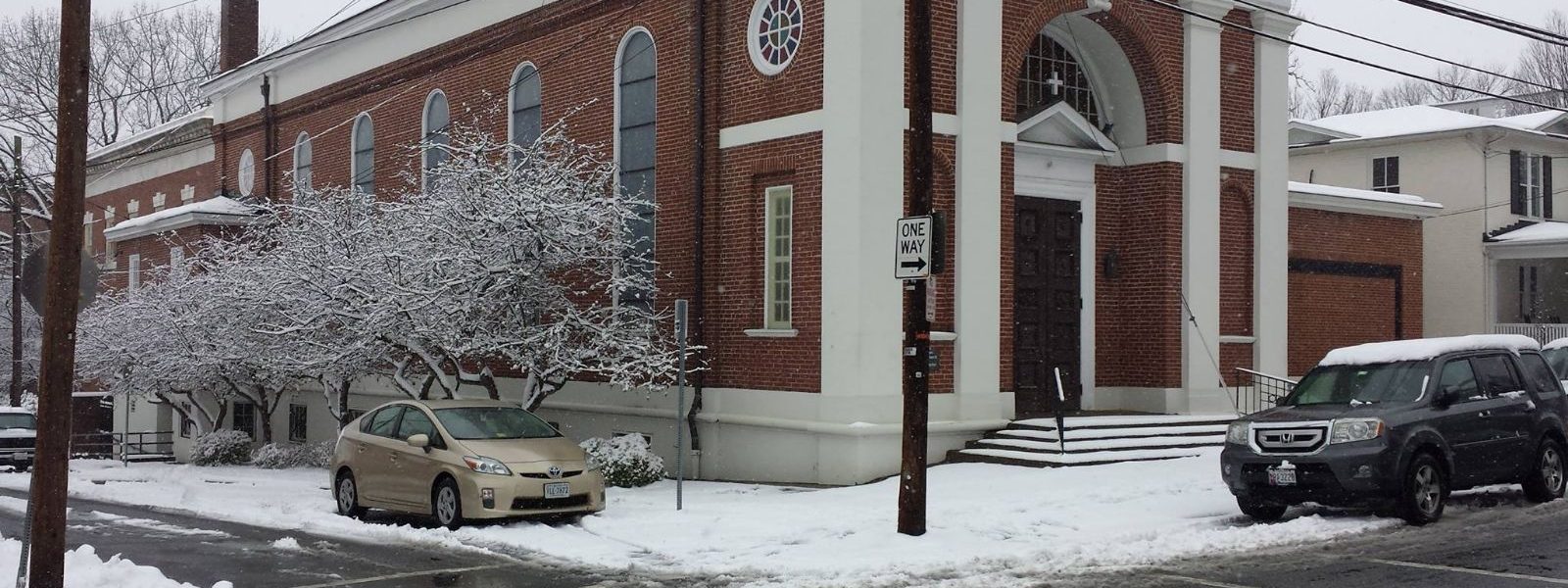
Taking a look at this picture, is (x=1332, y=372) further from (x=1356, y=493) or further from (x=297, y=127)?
(x=297, y=127)

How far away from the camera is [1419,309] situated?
27062 millimetres

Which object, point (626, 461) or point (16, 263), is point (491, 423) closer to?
point (626, 461)

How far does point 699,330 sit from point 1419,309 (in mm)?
14835

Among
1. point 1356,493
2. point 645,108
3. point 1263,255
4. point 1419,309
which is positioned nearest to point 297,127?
point 645,108

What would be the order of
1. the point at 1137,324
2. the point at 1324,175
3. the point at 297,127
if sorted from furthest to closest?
the point at 1324,175
the point at 297,127
the point at 1137,324

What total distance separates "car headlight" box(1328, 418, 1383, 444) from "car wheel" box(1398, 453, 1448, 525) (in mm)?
439

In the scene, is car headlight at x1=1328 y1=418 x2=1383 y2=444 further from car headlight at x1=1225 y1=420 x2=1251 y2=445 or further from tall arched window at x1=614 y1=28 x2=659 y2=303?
tall arched window at x1=614 y1=28 x2=659 y2=303

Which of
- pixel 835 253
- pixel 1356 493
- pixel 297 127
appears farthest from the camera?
pixel 297 127

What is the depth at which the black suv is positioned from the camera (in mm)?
12977

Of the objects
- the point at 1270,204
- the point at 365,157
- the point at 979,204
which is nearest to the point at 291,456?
the point at 365,157

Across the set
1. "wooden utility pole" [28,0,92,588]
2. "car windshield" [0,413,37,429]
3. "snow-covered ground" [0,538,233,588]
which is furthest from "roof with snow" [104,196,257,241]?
"wooden utility pole" [28,0,92,588]

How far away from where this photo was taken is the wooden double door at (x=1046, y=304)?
67.4 feet

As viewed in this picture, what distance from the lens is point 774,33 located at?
1911cm

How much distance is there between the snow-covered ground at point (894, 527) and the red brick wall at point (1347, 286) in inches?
303
